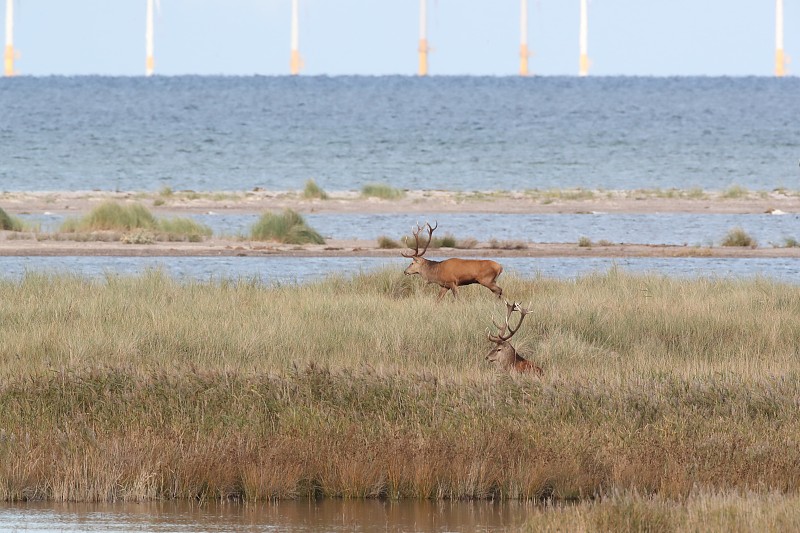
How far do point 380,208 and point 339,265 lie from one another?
1593cm

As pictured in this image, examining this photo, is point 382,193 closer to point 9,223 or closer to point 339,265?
point 9,223

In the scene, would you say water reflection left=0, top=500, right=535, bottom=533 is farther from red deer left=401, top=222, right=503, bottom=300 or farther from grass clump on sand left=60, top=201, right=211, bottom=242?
grass clump on sand left=60, top=201, right=211, bottom=242

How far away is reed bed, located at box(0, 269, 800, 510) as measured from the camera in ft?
34.7

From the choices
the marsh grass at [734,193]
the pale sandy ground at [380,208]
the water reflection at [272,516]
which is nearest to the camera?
the water reflection at [272,516]

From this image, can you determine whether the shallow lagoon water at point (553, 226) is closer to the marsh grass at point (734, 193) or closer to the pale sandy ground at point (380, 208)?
the pale sandy ground at point (380, 208)

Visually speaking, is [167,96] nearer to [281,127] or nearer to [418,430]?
[281,127]

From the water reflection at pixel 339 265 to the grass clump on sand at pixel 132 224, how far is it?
3.54m

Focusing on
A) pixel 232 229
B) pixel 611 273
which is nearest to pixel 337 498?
pixel 611 273

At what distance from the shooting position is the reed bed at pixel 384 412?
10578mm

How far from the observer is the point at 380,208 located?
42.8m

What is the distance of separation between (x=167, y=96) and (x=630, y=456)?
122373mm

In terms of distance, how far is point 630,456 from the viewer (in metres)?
10.8
